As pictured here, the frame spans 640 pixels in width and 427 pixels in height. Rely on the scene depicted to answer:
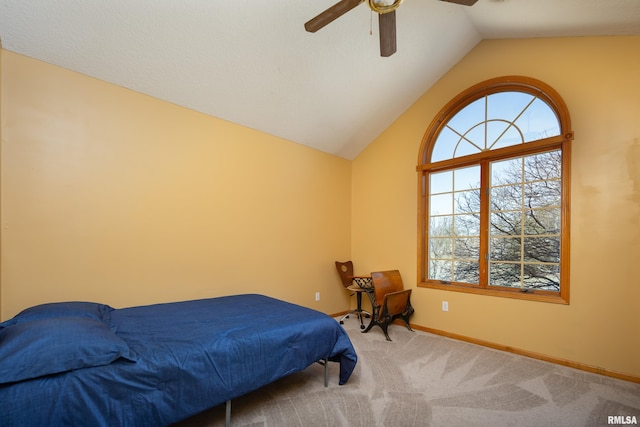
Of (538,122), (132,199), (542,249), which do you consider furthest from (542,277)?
(132,199)

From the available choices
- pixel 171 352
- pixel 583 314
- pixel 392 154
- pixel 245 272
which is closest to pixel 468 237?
pixel 583 314

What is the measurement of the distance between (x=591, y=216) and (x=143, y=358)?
11.9 ft

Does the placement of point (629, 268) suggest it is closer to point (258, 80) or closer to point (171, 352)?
point (171, 352)

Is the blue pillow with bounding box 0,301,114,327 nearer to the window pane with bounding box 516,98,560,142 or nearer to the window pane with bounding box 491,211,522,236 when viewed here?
the window pane with bounding box 491,211,522,236

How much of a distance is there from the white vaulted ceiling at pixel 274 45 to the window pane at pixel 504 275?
2336 millimetres

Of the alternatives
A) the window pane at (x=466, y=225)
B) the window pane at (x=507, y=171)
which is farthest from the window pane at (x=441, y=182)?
the window pane at (x=507, y=171)

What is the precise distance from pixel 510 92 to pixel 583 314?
7.85ft

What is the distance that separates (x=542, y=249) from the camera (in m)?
2.93

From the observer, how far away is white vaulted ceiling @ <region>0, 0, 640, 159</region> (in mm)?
2092

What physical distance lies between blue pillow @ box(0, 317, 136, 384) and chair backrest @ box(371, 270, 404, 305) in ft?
8.43

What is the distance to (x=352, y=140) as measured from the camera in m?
4.21

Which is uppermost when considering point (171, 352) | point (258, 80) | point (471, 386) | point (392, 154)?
point (258, 80)

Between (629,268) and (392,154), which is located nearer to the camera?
(629,268)

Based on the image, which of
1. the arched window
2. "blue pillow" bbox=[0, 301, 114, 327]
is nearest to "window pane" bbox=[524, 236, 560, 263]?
the arched window
